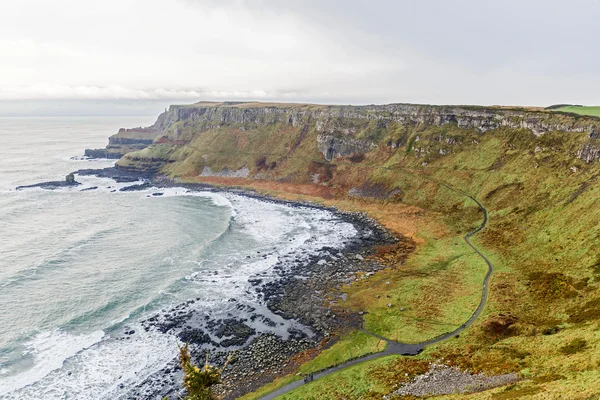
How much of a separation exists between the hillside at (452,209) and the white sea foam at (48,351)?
2921 centimetres

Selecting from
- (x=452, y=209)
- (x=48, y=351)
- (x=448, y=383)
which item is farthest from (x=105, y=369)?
(x=452, y=209)

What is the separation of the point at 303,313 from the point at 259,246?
1205 inches

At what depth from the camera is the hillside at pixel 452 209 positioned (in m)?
40.1

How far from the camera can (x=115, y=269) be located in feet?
228

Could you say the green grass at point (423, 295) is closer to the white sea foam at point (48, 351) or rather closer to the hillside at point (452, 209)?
the hillside at point (452, 209)

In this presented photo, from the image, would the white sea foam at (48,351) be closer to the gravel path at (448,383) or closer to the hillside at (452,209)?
the hillside at (452,209)

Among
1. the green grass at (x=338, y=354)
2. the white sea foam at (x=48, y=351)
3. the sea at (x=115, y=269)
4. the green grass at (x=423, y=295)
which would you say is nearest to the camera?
the green grass at (x=338, y=354)

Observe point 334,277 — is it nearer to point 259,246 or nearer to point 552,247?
point 259,246

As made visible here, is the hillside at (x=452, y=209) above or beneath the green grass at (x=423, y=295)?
above

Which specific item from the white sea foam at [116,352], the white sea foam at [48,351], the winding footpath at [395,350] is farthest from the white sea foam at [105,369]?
the winding footpath at [395,350]

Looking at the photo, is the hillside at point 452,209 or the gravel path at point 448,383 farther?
the hillside at point 452,209

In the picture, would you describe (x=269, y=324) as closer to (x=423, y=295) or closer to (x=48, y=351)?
(x=423, y=295)

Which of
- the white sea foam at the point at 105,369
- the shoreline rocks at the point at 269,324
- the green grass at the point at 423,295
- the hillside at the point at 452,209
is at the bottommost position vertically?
the white sea foam at the point at 105,369

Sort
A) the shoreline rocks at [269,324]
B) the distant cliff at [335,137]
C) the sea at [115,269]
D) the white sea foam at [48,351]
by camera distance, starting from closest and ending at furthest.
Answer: the white sea foam at [48,351] → the shoreline rocks at [269,324] → the sea at [115,269] → the distant cliff at [335,137]
